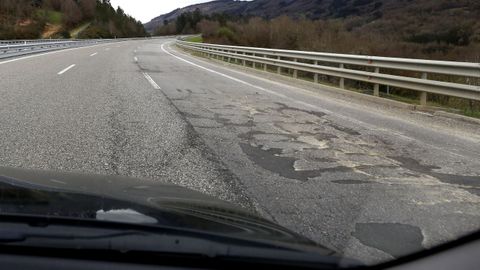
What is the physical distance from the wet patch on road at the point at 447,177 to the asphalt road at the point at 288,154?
0.6 inches

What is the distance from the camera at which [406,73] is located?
44.6 ft

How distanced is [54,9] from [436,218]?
131m

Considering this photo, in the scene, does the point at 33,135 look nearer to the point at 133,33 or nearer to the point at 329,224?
the point at 329,224

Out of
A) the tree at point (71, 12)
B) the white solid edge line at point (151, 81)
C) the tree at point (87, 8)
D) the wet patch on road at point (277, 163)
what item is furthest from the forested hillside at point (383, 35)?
the tree at point (87, 8)

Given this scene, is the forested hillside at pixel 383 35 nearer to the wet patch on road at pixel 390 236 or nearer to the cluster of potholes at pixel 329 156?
the cluster of potholes at pixel 329 156

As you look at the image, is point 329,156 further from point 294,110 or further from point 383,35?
point 383,35

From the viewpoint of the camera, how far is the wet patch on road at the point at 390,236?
3.17 m

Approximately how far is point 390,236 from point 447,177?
198 centimetres

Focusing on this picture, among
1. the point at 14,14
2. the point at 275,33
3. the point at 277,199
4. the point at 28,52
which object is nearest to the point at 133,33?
the point at 14,14

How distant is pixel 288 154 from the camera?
5.94m

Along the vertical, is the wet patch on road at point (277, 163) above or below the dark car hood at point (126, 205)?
below

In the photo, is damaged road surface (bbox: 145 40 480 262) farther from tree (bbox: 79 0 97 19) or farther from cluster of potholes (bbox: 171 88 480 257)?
tree (bbox: 79 0 97 19)

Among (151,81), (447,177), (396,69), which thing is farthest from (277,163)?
(151,81)

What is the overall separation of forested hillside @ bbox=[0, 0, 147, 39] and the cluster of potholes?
7098 cm
